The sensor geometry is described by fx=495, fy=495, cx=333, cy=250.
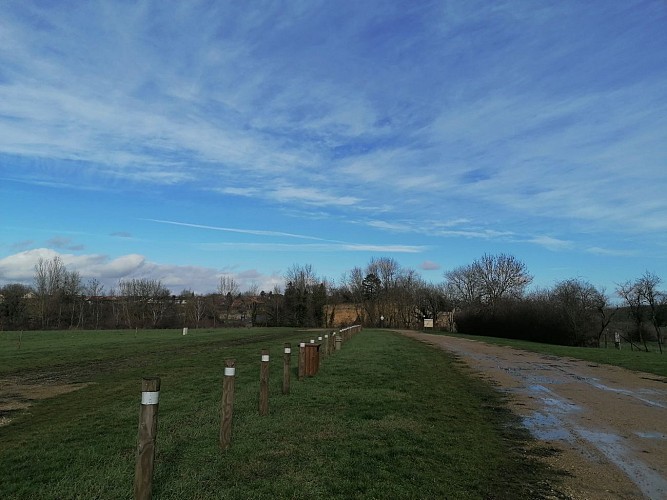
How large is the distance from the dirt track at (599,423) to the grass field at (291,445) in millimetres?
423

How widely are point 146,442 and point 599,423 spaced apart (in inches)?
280

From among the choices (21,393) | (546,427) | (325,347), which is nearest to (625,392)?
(546,427)

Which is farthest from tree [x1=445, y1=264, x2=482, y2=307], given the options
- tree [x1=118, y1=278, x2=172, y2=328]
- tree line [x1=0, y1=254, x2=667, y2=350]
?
tree [x1=118, y1=278, x2=172, y2=328]

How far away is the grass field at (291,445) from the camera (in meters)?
4.73

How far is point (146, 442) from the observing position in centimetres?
391

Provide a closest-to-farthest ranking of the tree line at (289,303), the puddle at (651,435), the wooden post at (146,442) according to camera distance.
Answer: the wooden post at (146,442) < the puddle at (651,435) < the tree line at (289,303)

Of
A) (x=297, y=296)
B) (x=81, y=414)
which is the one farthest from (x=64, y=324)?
(x=81, y=414)

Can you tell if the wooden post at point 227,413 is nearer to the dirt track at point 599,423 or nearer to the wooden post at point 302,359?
the dirt track at point 599,423

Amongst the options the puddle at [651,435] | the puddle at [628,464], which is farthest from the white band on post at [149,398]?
the puddle at [651,435]

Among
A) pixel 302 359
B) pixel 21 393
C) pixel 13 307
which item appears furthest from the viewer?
pixel 13 307

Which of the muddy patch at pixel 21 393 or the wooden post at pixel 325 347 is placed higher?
the wooden post at pixel 325 347

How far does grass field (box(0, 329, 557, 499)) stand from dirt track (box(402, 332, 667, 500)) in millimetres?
423

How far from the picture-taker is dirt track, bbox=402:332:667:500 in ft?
16.7

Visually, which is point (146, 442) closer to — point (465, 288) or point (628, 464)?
point (628, 464)
